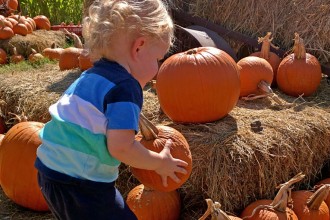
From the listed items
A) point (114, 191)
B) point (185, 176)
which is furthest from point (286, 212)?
point (114, 191)

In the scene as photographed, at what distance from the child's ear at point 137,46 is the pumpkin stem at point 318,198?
66.2 inches

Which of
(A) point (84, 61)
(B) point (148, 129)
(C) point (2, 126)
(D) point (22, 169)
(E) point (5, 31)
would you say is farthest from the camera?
(E) point (5, 31)

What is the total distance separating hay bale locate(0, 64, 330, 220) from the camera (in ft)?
10.3

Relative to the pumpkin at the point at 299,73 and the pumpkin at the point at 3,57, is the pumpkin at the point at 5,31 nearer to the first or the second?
the pumpkin at the point at 3,57

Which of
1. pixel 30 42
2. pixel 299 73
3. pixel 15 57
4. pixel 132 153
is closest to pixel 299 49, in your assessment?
pixel 299 73

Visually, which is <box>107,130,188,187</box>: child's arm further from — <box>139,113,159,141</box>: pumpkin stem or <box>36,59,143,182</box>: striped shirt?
<box>139,113,159,141</box>: pumpkin stem

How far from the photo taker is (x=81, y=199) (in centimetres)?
208

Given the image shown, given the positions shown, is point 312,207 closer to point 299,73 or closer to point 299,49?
point 299,73

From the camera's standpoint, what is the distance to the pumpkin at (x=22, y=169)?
332 cm

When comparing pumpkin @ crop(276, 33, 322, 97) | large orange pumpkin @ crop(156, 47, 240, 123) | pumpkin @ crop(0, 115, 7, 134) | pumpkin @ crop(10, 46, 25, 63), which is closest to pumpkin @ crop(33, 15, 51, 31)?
pumpkin @ crop(10, 46, 25, 63)

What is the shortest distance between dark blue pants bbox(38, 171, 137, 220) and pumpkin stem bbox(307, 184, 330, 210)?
1486 mm

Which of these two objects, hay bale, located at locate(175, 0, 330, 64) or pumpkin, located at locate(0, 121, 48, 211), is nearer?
pumpkin, located at locate(0, 121, 48, 211)

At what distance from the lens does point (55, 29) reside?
32.9ft

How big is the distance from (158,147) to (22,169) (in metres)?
1.21
